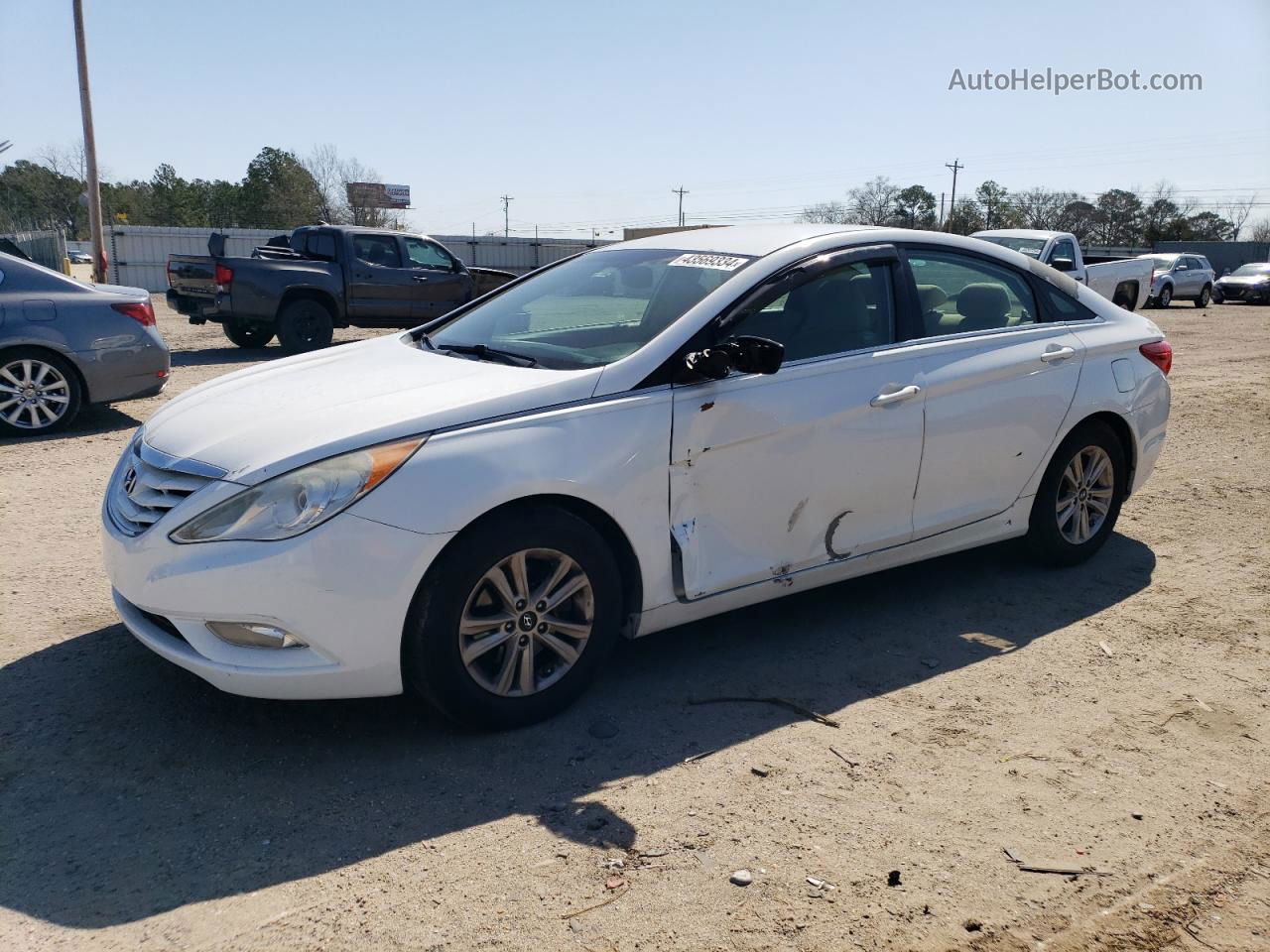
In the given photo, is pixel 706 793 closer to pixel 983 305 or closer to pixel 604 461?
pixel 604 461

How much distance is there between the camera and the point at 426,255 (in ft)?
53.9

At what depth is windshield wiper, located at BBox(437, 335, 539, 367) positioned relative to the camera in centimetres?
399

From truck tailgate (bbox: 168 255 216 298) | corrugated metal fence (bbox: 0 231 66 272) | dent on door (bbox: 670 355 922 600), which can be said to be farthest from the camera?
corrugated metal fence (bbox: 0 231 66 272)

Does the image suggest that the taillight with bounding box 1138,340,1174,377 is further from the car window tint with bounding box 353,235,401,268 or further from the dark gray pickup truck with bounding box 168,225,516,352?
the car window tint with bounding box 353,235,401,268

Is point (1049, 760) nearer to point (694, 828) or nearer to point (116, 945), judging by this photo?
point (694, 828)

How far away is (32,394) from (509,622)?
22.0 ft

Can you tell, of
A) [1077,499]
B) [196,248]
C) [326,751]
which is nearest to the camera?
[326,751]

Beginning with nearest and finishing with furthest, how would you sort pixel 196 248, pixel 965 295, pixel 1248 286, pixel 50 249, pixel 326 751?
pixel 326 751, pixel 965 295, pixel 1248 286, pixel 50 249, pixel 196 248

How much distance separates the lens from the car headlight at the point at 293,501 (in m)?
3.19

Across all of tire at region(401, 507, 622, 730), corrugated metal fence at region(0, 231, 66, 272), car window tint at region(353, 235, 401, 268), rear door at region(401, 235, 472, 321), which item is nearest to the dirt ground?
tire at region(401, 507, 622, 730)

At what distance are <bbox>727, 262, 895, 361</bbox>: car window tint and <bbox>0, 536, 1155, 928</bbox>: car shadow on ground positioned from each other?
4.14 ft

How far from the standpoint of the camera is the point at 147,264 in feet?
114

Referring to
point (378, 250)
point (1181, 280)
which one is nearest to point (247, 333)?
point (378, 250)

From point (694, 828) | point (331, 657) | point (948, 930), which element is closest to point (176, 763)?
point (331, 657)
